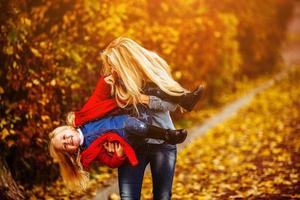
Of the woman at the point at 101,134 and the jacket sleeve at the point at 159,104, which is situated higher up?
the jacket sleeve at the point at 159,104

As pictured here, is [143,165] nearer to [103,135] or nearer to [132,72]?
[103,135]

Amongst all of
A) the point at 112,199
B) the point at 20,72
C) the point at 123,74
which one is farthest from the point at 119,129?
the point at 112,199

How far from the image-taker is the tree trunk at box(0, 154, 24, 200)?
527 cm

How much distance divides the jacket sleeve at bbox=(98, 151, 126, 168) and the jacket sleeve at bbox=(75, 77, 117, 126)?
0.27m

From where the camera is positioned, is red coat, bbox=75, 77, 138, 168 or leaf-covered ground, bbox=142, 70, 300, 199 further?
leaf-covered ground, bbox=142, 70, 300, 199

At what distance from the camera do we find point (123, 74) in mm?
3898

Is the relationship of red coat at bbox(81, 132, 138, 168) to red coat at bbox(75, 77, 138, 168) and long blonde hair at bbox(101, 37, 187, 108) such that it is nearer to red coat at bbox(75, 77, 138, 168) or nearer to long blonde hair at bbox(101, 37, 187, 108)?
red coat at bbox(75, 77, 138, 168)

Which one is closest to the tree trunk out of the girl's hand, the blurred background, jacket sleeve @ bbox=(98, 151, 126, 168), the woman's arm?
the blurred background

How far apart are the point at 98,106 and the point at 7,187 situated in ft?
6.24

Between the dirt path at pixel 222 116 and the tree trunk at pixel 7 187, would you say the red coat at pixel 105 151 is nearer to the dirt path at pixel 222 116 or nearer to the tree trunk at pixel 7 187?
the tree trunk at pixel 7 187

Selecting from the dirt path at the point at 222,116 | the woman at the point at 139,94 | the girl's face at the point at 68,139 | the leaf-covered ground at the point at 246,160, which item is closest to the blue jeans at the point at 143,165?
the woman at the point at 139,94

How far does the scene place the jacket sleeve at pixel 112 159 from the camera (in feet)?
12.6

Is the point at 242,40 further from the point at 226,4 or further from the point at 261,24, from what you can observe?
the point at 226,4

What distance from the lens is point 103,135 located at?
3.85 m
